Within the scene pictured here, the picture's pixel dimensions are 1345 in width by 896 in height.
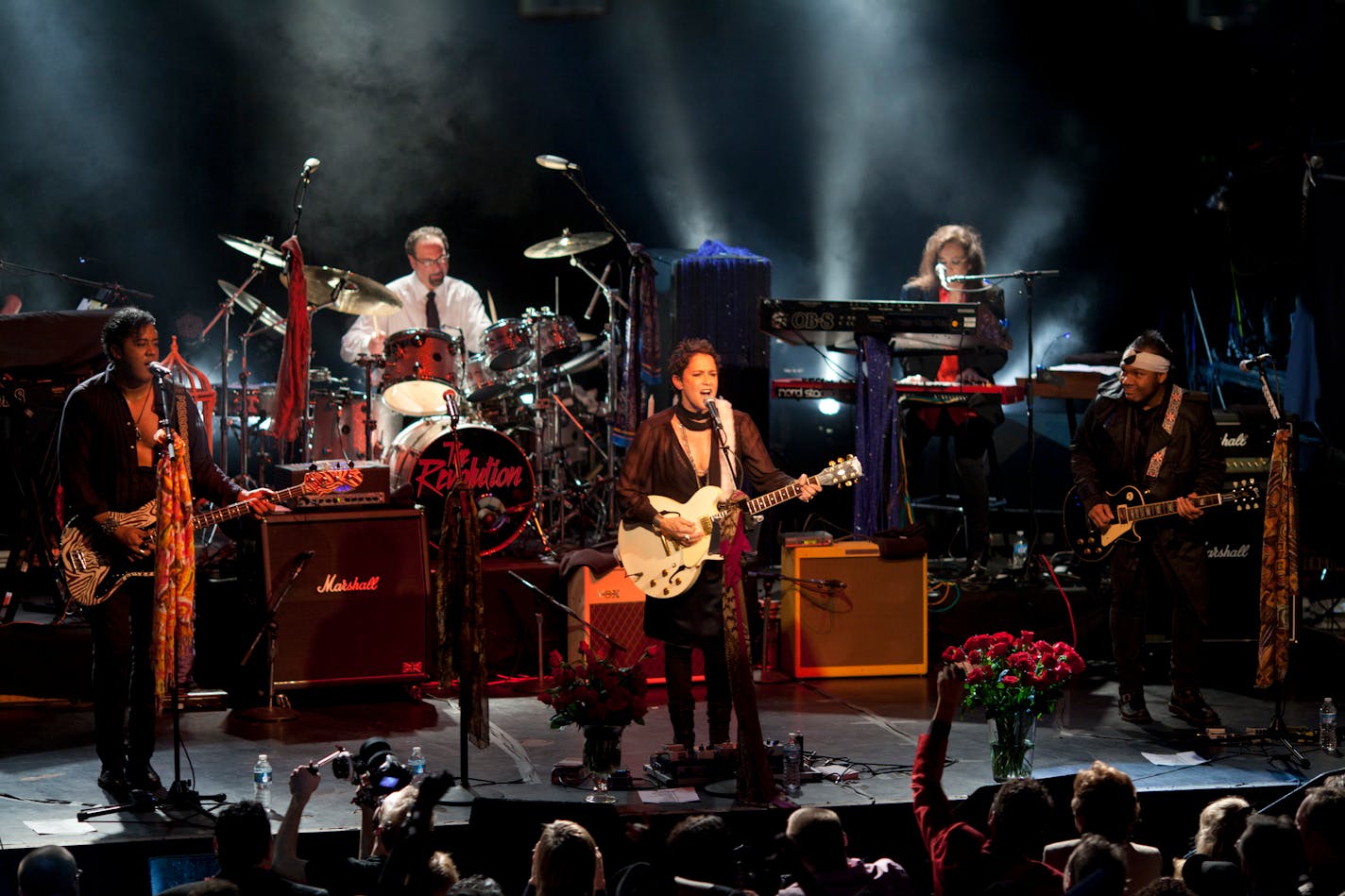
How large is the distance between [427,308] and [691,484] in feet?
19.1

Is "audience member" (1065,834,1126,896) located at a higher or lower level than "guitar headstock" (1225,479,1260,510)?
lower

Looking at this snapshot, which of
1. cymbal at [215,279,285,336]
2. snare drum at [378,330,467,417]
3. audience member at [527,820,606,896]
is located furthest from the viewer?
cymbal at [215,279,285,336]

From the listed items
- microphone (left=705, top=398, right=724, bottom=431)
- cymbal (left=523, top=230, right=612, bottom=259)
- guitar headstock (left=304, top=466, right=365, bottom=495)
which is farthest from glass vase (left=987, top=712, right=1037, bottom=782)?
cymbal (left=523, top=230, right=612, bottom=259)

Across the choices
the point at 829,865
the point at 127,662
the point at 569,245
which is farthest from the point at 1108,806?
the point at 569,245

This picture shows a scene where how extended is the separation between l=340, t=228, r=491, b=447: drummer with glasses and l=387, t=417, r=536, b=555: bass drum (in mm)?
1615

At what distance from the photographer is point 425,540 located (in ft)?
29.2

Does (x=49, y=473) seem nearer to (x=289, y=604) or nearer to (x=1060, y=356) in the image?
(x=289, y=604)

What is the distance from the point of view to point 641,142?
45.2 feet

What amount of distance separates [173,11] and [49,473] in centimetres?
603

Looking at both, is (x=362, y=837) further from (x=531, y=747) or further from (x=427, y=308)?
(x=427, y=308)

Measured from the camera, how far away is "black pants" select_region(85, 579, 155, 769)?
653 centimetres

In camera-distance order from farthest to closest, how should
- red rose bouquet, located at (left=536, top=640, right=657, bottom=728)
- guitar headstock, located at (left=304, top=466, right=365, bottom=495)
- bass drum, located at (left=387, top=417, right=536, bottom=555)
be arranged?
1. bass drum, located at (left=387, top=417, right=536, bottom=555)
2. guitar headstock, located at (left=304, top=466, right=365, bottom=495)
3. red rose bouquet, located at (left=536, top=640, right=657, bottom=728)

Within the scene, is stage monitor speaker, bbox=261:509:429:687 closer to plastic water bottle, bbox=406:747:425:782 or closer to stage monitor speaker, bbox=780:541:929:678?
plastic water bottle, bbox=406:747:425:782

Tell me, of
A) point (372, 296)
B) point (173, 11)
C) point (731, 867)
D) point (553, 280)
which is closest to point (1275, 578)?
point (731, 867)
